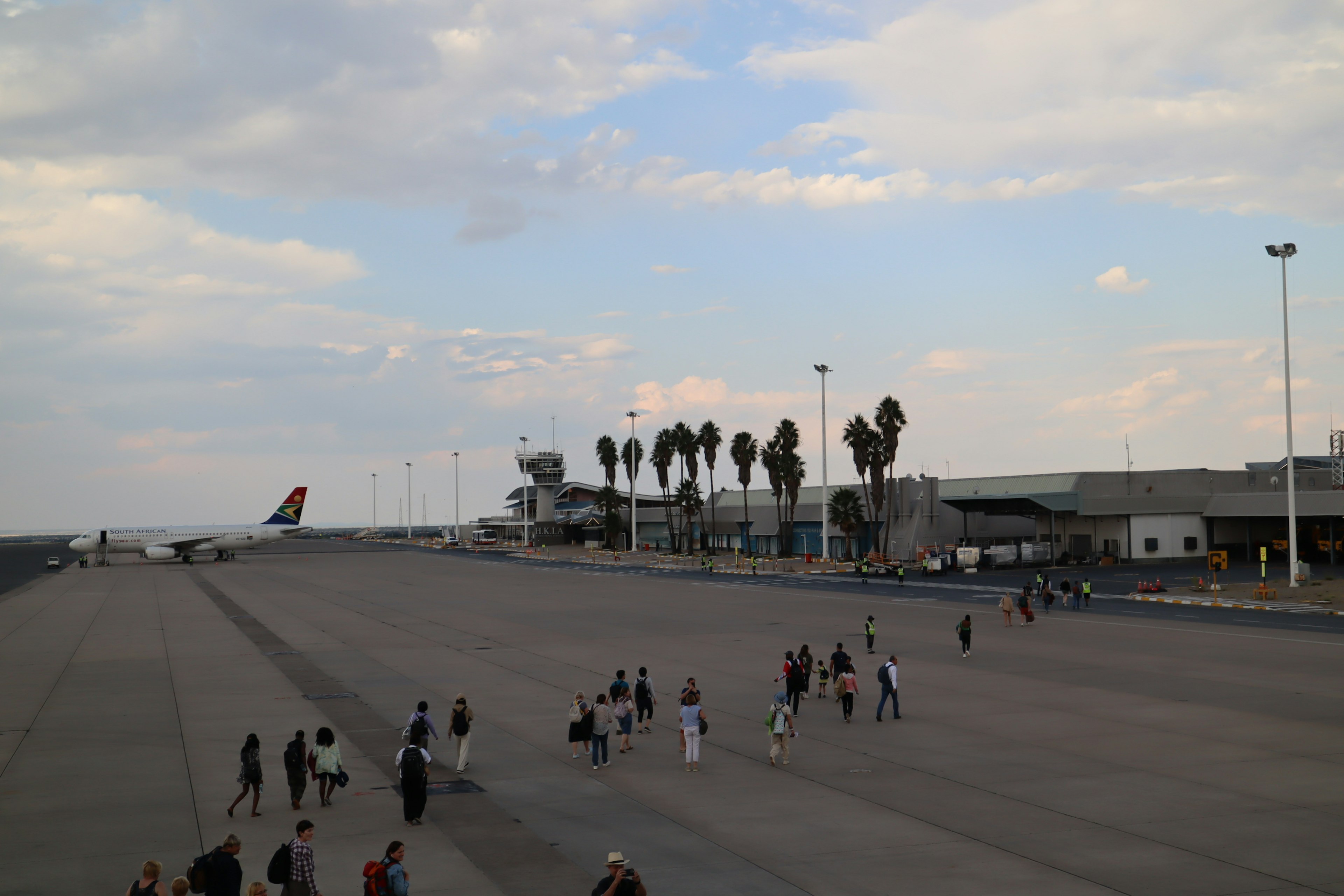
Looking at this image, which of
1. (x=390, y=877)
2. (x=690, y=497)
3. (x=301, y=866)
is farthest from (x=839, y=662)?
(x=690, y=497)

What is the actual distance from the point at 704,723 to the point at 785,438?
9227 centimetres

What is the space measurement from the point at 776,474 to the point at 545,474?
3039 inches

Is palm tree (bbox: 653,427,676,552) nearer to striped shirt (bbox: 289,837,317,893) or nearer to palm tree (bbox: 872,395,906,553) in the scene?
palm tree (bbox: 872,395,906,553)

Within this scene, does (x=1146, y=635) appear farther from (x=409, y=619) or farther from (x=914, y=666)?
(x=409, y=619)

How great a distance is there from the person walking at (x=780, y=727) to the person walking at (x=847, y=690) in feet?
13.4

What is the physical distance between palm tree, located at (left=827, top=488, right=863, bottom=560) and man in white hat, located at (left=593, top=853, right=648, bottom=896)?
87.5 meters

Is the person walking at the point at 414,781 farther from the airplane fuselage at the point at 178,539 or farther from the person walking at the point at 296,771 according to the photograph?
the airplane fuselage at the point at 178,539

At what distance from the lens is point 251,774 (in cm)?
1577

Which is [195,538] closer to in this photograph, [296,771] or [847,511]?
[847,511]

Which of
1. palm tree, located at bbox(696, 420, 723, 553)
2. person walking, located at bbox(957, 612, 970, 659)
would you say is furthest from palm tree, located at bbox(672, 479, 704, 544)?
person walking, located at bbox(957, 612, 970, 659)

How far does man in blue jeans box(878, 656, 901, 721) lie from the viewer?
2305cm

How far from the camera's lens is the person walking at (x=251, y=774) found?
15742 millimetres

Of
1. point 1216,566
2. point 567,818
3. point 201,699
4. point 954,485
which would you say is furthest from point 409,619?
point 954,485

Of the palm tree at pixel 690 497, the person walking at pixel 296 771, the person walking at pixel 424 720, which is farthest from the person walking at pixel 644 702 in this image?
the palm tree at pixel 690 497
